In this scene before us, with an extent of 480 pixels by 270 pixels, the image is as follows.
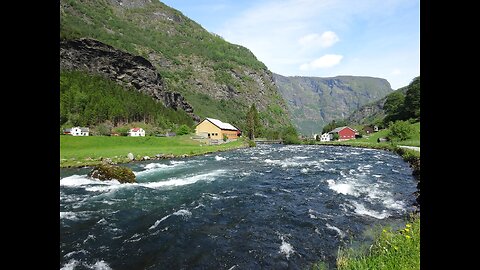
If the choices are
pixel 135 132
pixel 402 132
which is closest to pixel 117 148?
pixel 135 132

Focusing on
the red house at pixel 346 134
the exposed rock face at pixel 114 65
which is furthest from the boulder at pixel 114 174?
the red house at pixel 346 134

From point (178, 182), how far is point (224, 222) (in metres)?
12.6

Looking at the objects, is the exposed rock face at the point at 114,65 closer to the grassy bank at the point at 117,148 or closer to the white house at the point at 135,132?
the white house at the point at 135,132

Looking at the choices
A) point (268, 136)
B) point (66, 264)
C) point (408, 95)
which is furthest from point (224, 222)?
point (268, 136)

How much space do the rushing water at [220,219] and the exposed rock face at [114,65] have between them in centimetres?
12468

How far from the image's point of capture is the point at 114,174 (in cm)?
2777

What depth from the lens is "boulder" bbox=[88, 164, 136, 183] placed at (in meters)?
27.3

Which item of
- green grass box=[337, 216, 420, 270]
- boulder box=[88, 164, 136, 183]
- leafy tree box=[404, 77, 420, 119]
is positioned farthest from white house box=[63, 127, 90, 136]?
leafy tree box=[404, 77, 420, 119]

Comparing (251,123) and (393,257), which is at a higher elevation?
(251,123)

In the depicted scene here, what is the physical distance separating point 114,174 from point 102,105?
90272 mm

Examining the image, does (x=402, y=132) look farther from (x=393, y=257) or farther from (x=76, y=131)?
(x=76, y=131)

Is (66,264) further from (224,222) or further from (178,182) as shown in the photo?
(178,182)

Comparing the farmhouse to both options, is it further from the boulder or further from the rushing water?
the rushing water
